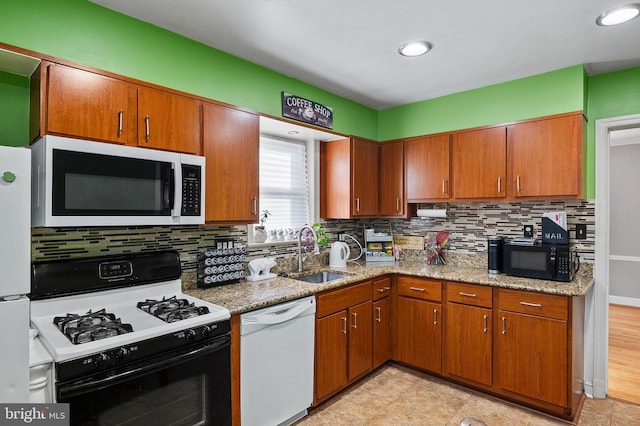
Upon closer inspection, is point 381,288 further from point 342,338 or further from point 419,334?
point 342,338

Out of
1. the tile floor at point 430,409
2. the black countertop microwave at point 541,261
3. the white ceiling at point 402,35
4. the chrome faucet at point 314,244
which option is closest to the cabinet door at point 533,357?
the tile floor at point 430,409

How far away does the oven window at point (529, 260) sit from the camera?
2.69 m

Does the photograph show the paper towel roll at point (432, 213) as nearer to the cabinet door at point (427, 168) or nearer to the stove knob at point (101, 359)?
the cabinet door at point (427, 168)

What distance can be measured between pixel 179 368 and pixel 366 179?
2440 millimetres

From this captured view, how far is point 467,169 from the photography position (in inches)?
124

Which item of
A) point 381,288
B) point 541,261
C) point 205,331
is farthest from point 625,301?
point 205,331

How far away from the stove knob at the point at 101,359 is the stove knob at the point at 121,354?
38 mm

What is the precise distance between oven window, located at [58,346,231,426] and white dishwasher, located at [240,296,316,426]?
190 millimetres

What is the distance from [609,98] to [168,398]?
11.8 ft

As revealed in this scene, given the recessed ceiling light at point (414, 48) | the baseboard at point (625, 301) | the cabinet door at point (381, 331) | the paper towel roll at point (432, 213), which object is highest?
the recessed ceiling light at point (414, 48)

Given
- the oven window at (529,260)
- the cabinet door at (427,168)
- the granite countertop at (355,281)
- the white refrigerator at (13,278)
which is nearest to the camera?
the white refrigerator at (13,278)

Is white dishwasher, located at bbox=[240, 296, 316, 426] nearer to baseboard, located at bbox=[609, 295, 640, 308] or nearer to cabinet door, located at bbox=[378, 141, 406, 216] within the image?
cabinet door, located at bbox=[378, 141, 406, 216]

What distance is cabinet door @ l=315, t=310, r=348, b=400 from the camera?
8.34ft

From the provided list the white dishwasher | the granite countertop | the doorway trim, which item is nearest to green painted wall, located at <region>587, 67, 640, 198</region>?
the doorway trim
